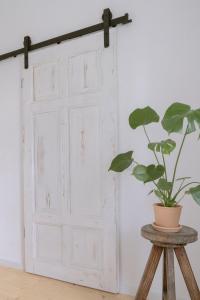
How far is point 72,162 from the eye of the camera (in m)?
2.29

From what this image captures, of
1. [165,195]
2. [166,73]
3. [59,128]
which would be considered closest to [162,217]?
[165,195]

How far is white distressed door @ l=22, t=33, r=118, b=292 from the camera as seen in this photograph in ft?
6.96

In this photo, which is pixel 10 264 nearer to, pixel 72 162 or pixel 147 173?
pixel 72 162

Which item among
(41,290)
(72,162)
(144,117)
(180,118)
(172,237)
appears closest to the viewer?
(180,118)

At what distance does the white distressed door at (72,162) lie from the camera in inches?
83.5

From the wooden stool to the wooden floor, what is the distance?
736 millimetres

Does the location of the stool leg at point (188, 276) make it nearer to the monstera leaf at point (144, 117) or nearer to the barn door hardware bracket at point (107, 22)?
the monstera leaf at point (144, 117)

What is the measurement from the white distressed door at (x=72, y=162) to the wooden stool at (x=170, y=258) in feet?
2.10

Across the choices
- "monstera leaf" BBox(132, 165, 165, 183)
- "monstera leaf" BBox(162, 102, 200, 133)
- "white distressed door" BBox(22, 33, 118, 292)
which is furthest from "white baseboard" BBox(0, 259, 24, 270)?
"monstera leaf" BBox(162, 102, 200, 133)

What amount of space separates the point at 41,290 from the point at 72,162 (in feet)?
3.67

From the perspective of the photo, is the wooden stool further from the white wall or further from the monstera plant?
the white wall

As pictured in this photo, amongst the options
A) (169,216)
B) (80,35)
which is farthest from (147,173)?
(80,35)

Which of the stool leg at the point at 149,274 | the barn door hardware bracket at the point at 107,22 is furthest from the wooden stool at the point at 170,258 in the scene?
the barn door hardware bracket at the point at 107,22

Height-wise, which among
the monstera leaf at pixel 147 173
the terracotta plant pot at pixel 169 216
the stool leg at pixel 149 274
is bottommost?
the stool leg at pixel 149 274
